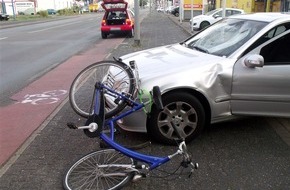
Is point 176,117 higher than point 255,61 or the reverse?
the reverse

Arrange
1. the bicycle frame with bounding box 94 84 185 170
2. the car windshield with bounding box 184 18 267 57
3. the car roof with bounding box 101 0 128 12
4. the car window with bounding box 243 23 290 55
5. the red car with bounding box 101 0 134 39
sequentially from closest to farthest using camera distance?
the bicycle frame with bounding box 94 84 185 170 → the car window with bounding box 243 23 290 55 → the car windshield with bounding box 184 18 267 57 → the red car with bounding box 101 0 134 39 → the car roof with bounding box 101 0 128 12

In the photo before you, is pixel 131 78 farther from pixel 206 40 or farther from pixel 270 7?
pixel 270 7

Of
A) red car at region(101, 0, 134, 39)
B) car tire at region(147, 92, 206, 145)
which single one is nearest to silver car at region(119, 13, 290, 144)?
car tire at region(147, 92, 206, 145)

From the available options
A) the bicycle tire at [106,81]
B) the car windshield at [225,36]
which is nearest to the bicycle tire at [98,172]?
the bicycle tire at [106,81]

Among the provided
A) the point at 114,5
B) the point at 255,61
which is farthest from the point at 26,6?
the point at 255,61

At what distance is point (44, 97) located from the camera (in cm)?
689

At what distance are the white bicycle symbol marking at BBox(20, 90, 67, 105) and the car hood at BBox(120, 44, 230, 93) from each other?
239cm

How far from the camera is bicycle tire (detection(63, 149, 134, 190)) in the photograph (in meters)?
3.45

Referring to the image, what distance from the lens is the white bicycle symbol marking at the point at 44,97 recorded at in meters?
6.57

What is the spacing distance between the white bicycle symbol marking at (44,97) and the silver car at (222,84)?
256cm

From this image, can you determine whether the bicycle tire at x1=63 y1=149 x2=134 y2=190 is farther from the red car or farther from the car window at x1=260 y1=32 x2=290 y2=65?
the red car

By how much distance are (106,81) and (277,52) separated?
2160mm

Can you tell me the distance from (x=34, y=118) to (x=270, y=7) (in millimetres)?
22822

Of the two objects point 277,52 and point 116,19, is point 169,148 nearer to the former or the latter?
point 277,52
